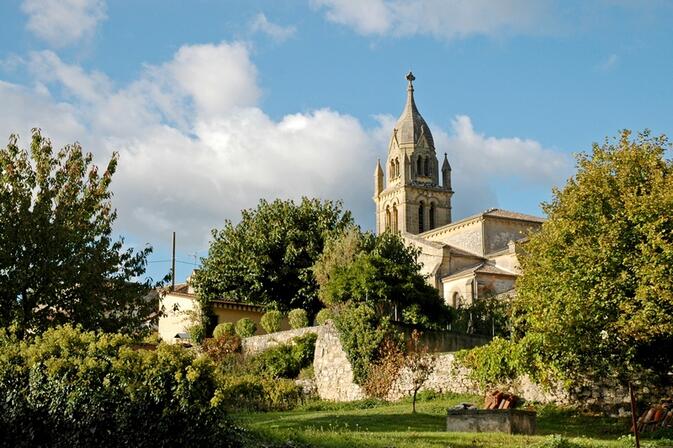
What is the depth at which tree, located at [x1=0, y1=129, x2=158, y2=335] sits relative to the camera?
20703 mm

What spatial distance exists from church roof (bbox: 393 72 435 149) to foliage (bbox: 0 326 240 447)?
87.4 meters

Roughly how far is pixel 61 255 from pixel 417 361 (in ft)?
40.3

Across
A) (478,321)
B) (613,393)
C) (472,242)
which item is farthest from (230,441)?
(472,242)

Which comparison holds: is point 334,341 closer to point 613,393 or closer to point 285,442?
point 613,393

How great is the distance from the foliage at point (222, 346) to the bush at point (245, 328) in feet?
6.14

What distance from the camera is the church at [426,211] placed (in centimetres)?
7450

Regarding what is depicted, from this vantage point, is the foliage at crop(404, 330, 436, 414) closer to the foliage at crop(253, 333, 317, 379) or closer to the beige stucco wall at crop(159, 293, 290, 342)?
the foliage at crop(253, 333, 317, 379)

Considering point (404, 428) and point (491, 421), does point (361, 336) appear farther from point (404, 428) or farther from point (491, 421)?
point (491, 421)

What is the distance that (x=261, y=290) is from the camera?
46.0 m

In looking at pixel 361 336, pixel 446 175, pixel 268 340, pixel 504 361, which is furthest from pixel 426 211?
pixel 504 361

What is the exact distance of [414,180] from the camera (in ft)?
329

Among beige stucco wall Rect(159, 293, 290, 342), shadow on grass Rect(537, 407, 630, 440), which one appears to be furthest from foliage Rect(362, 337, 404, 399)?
beige stucco wall Rect(159, 293, 290, 342)

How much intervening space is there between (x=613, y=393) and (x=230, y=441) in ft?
46.2

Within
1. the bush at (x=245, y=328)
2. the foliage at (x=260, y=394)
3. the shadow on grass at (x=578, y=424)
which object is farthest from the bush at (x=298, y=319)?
the shadow on grass at (x=578, y=424)
